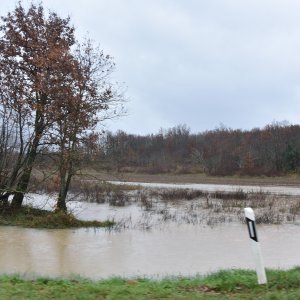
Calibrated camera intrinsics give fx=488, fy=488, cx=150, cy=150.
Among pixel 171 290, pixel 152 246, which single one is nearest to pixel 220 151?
pixel 152 246

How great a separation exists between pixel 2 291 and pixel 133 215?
670 inches

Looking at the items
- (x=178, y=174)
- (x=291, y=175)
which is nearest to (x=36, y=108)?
(x=291, y=175)

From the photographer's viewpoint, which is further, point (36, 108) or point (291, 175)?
point (291, 175)

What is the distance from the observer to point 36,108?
2017 centimetres

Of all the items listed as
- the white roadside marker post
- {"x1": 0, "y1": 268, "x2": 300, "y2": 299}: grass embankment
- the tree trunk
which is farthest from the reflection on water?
the white roadside marker post

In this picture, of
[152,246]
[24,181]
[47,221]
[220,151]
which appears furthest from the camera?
[220,151]

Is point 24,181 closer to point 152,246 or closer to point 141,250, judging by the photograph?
point 152,246

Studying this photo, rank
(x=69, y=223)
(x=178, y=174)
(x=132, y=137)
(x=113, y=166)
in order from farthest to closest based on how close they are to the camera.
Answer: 1. (x=132, y=137)
2. (x=178, y=174)
3. (x=113, y=166)
4. (x=69, y=223)

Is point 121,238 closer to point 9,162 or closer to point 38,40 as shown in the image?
point 9,162

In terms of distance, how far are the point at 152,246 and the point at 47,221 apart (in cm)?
588

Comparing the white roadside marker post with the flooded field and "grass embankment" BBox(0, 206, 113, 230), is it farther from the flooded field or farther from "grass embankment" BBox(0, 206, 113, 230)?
"grass embankment" BBox(0, 206, 113, 230)

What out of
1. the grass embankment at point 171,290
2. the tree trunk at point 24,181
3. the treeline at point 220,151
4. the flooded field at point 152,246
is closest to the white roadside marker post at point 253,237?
the grass embankment at point 171,290

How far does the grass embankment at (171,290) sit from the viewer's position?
6438 millimetres

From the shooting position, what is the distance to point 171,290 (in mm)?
7023
